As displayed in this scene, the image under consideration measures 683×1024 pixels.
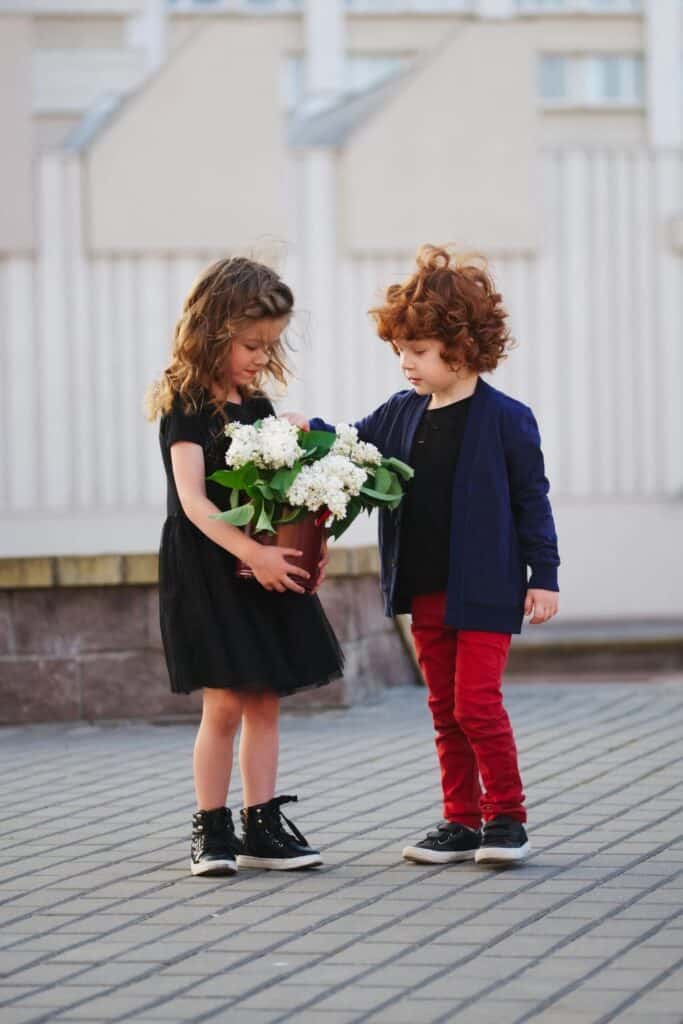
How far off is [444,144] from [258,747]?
46.3ft

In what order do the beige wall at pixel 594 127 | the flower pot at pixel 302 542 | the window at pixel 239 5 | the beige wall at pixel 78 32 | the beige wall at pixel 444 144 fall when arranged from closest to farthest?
the flower pot at pixel 302 542
the beige wall at pixel 444 144
the beige wall at pixel 78 32
the window at pixel 239 5
the beige wall at pixel 594 127

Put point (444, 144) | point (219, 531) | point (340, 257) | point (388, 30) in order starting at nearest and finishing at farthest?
point (219, 531)
point (444, 144)
point (340, 257)
point (388, 30)

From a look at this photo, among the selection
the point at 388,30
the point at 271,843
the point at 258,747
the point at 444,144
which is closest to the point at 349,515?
the point at 258,747

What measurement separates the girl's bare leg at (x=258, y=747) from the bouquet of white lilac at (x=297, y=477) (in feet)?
1.65

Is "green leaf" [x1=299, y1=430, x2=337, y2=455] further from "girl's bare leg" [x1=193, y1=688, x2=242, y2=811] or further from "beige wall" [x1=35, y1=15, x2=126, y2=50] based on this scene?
"beige wall" [x1=35, y1=15, x2=126, y2=50]

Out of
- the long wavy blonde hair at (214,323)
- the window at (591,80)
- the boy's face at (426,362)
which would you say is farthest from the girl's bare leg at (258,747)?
the window at (591,80)

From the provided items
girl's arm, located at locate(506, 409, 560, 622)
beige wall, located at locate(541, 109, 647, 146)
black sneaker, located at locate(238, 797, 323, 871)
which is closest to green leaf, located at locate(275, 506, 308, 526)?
girl's arm, located at locate(506, 409, 560, 622)

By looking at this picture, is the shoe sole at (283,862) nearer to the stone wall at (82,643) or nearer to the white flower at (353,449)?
the white flower at (353,449)

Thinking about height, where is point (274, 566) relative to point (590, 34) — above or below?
below

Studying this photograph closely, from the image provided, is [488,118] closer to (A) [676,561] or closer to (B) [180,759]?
(A) [676,561]

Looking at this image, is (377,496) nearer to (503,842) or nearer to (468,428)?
(468,428)

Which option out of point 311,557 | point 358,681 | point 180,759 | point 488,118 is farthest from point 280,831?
point 488,118

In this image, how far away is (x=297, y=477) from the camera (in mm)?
4984

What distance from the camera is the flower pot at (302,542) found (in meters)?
5.07
